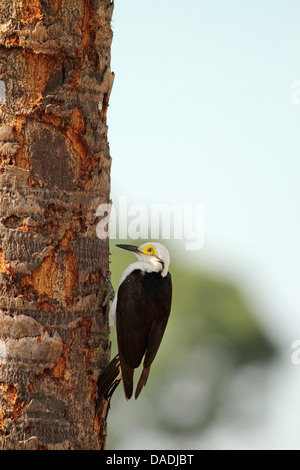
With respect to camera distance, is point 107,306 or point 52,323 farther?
point 107,306

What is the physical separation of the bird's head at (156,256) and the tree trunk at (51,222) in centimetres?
98

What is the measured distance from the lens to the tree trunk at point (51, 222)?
5047 mm

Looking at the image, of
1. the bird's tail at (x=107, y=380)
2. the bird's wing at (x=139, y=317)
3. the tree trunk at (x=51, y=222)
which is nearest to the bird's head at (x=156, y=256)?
the bird's wing at (x=139, y=317)

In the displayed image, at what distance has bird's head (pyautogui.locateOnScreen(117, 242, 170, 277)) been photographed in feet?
21.1

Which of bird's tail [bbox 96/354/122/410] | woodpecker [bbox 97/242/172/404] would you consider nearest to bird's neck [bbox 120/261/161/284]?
woodpecker [bbox 97/242/172/404]

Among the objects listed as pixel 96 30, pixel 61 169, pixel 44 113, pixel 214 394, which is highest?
pixel 96 30

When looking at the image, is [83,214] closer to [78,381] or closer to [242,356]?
[78,381]

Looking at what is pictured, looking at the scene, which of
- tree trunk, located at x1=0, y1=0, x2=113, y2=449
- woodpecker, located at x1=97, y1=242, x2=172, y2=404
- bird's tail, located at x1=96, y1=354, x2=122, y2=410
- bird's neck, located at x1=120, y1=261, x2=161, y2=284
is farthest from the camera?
bird's neck, located at x1=120, y1=261, x2=161, y2=284

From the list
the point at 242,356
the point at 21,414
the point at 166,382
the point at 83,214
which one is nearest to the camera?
the point at 21,414

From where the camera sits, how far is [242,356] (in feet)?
76.2

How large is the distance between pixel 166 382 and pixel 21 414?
1682cm

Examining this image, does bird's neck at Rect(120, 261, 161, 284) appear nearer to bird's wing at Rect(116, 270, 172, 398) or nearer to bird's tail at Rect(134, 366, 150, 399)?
bird's wing at Rect(116, 270, 172, 398)

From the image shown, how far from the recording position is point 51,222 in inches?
204
